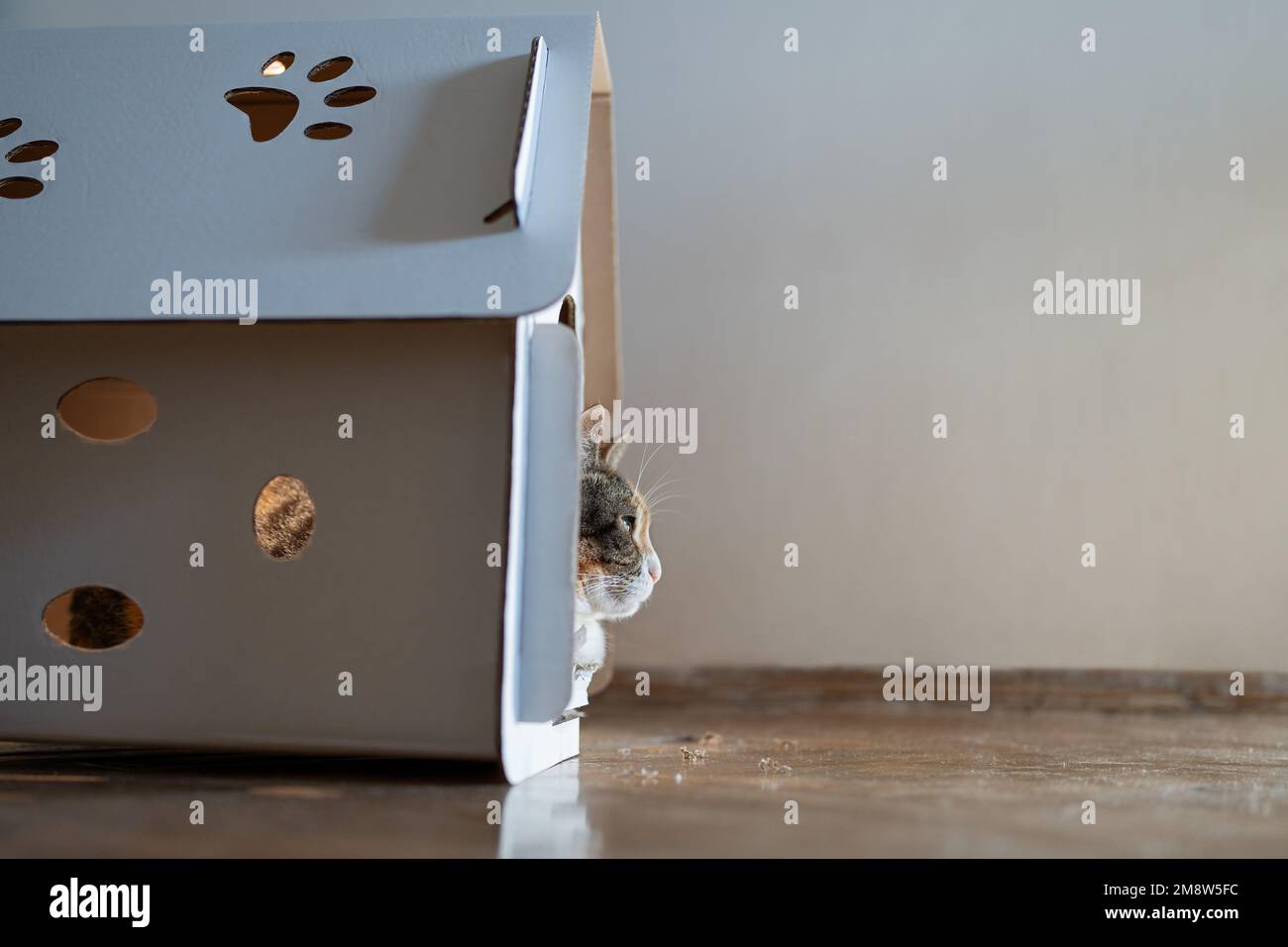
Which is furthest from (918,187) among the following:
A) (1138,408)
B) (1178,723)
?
(1178,723)

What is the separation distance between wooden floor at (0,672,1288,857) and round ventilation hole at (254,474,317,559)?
21 centimetres

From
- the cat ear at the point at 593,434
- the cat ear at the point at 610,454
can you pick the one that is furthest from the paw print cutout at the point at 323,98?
the cat ear at the point at 610,454

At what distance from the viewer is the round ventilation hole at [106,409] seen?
3.79 ft

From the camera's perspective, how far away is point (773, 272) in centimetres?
229

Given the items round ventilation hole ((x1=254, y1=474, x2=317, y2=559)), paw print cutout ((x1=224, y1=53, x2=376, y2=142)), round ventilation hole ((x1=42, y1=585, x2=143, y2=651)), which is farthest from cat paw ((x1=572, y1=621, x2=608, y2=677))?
paw print cutout ((x1=224, y1=53, x2=376, y2=142))

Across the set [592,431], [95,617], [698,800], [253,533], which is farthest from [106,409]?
[698,800]

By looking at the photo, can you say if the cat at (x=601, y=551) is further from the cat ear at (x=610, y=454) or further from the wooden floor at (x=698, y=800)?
the wooden floor at (x=698, y=800)

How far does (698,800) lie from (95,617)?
2.20 feet

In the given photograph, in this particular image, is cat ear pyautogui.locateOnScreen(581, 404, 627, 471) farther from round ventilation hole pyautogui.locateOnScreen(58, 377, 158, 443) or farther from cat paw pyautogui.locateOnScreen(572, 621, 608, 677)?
round ventilation hole pyautogui.locateOnScreen(58, 377, 158, 443)

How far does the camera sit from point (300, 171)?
0.89 metres
